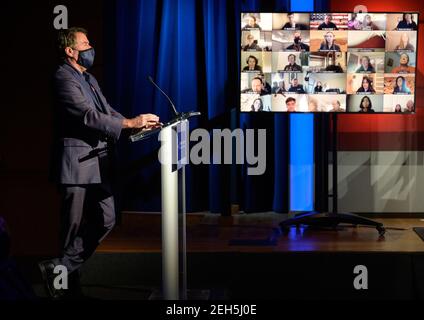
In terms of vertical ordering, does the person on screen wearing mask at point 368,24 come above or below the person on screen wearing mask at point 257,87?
above

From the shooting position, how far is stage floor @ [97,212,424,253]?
420 cm

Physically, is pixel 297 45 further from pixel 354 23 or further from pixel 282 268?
pixel 282 268

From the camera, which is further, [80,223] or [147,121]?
[80,223]

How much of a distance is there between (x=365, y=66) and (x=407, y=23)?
15.1 inches

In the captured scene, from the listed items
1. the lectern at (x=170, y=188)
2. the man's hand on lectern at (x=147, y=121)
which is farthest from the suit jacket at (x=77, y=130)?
the lectern at (x=170, y=188)

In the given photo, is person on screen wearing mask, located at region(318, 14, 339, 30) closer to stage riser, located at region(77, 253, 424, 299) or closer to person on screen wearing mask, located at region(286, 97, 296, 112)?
person on screen wearing mask, located at region(286, 97, 296, 112)

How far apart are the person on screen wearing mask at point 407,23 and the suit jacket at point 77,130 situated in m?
1.99

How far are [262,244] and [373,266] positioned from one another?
68cm

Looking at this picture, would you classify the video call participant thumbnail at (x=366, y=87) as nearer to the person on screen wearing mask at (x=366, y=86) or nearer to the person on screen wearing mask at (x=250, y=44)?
the person on screen wearing mask at (x=366, y=86)

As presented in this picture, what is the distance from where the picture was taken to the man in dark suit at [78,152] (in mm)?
3803

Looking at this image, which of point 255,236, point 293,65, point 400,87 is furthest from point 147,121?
point 400,87

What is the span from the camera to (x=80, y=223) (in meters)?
3.87

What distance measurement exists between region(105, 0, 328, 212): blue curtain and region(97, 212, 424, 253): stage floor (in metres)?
0.14

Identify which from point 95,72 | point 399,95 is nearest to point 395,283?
point 399,95
